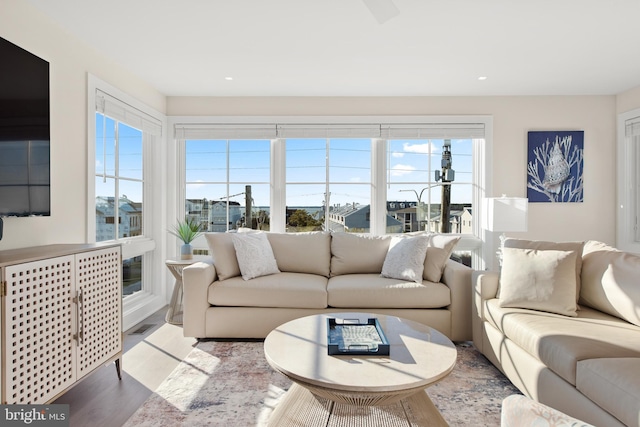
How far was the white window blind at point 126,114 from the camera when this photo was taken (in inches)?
124

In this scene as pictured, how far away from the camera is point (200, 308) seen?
10.1ft

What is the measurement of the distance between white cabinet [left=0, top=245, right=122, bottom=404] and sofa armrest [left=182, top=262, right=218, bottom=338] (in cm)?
64

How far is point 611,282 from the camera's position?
7.39 feet

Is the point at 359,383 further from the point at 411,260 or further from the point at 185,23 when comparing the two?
the point at 185,23

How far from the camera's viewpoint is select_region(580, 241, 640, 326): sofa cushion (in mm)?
2125

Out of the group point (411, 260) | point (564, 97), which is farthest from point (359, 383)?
point (564, 97)

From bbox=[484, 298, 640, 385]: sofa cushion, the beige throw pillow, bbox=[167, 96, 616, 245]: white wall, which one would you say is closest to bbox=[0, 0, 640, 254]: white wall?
bbox=[167, 96, 616, 245]: white wall

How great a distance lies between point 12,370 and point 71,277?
1.73ft

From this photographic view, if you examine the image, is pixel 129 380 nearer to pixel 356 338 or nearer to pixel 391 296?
pixel 356 338

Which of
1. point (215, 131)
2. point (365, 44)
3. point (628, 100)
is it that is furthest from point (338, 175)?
point (628, 100)

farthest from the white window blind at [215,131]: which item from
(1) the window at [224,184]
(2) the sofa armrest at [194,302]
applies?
(2) the sofa armrest at [194,302]

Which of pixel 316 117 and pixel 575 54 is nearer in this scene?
pixel 575 54

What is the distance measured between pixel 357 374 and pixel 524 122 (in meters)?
3.87

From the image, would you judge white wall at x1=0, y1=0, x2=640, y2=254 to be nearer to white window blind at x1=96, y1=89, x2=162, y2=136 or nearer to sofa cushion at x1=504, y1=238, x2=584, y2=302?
white window blind at x1=96, y1=89, x2=162, y2=136
